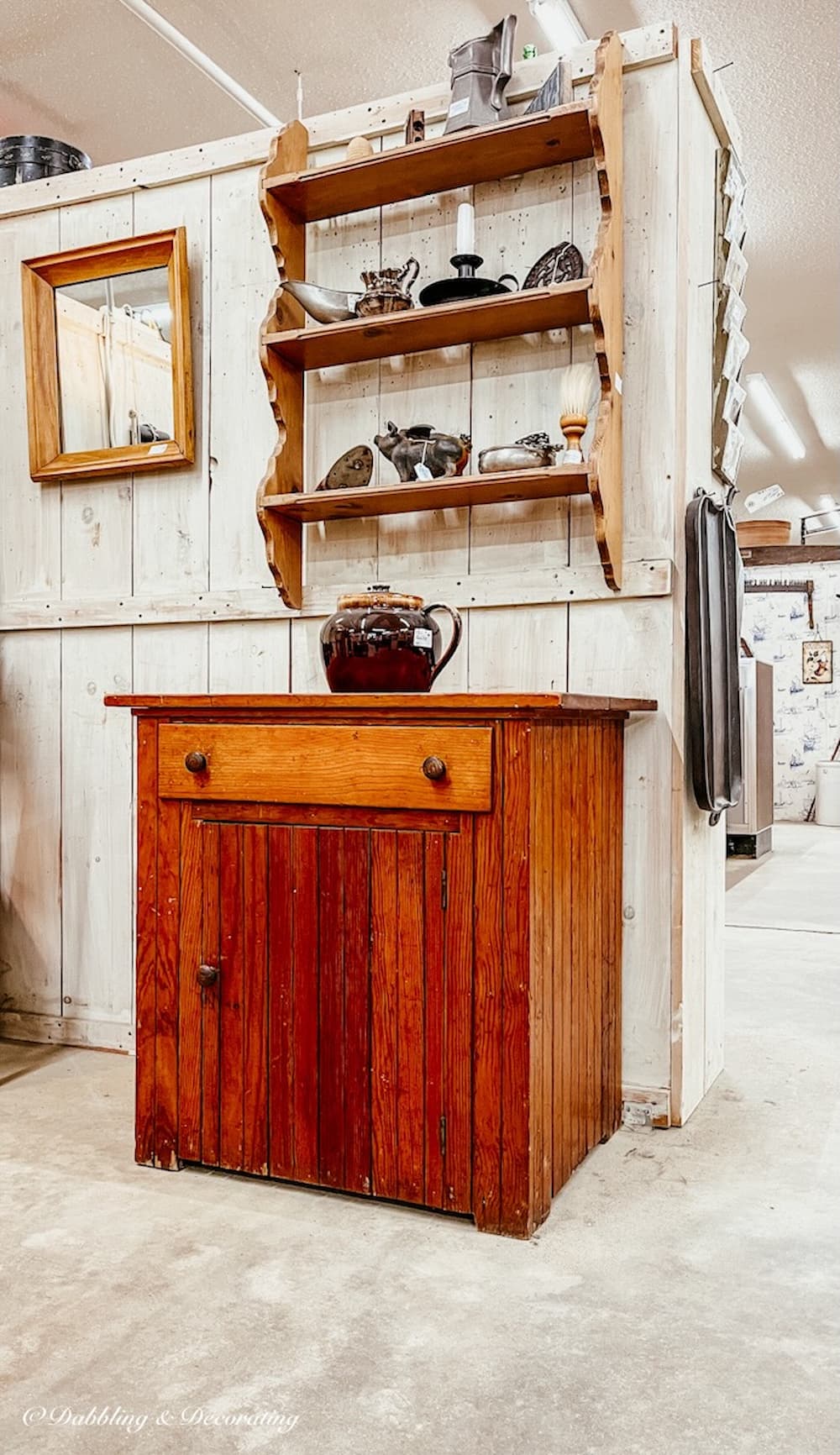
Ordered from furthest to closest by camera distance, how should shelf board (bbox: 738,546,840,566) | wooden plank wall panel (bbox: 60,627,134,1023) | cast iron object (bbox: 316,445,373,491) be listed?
shelf board (bbox: 738,546,840,566), wooden plank wall panel (bbox: 60,627,134,1023), cast iron object (bbox: 316,445,373,491)

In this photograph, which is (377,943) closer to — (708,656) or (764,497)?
(708,656)

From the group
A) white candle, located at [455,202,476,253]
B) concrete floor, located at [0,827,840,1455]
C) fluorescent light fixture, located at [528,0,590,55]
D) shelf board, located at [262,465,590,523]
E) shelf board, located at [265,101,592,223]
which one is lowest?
concrete floor, located at [0,827,840,1455]

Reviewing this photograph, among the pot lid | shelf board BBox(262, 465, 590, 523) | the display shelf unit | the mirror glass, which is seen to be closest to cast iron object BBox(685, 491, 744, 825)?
the display shelf unit

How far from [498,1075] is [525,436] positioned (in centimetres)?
132

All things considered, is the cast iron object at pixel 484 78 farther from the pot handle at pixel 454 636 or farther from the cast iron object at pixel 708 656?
the pot handle at pixel 454 636

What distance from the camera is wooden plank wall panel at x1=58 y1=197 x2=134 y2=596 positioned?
2.88 m

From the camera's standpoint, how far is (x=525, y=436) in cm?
240

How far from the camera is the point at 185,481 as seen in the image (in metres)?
2.80

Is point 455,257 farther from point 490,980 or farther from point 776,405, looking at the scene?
point 776,405

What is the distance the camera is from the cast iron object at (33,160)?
3066 millimetres

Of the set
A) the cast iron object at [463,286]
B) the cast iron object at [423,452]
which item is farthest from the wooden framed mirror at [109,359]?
the cast iron object at [463,286]

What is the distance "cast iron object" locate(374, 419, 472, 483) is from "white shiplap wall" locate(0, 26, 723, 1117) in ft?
0.42

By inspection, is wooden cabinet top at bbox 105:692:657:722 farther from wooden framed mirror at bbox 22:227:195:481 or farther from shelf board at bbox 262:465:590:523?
wooden framed mirror at bbox 22:227:195:481

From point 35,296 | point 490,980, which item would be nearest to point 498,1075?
point 490,980
